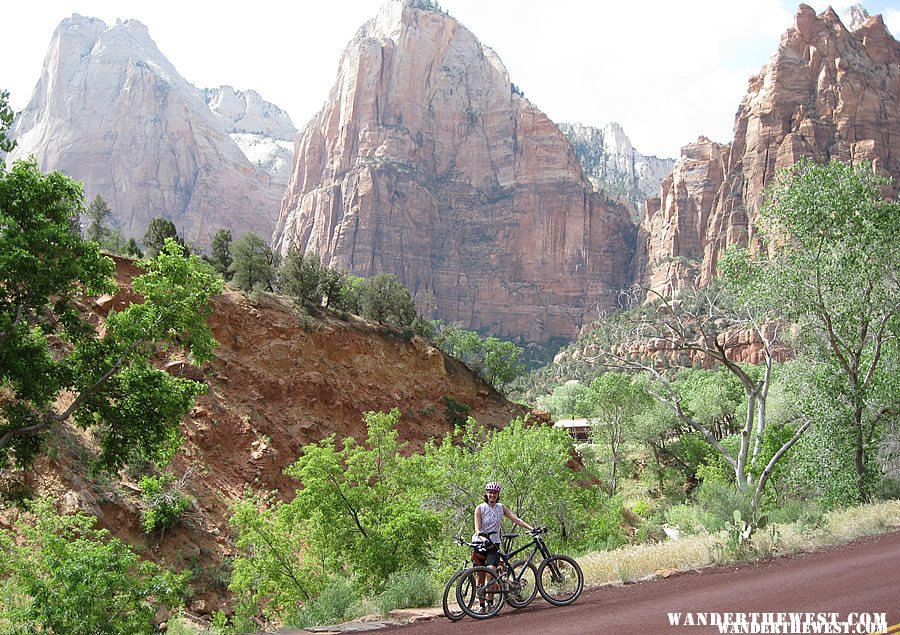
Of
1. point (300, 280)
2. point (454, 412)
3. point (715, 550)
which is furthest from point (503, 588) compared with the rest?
point (454, 412)

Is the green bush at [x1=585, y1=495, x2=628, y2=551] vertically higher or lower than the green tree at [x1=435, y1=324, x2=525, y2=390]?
lower

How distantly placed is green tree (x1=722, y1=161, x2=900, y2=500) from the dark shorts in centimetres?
1255

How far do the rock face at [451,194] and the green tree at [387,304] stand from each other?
9986cm

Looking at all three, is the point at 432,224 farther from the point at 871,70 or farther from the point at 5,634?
the point at 5,634

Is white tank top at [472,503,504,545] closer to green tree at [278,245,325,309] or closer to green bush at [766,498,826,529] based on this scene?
green bush at [766,498,826,529]

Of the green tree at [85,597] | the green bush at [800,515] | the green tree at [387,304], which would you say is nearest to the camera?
the green tree at [85,597]

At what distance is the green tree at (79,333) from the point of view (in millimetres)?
8758

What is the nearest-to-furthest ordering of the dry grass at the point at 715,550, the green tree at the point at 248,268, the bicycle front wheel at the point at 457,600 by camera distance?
the bicycle front wheel at the point at 457,600, the dry grass at the point at 715,550, the green tree at the point at 248,268

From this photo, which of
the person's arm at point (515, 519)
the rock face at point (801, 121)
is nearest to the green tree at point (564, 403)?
the rock face at point (801, 121)

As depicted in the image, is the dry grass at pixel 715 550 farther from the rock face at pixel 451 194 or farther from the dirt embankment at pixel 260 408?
the rock face at pixel 451 194

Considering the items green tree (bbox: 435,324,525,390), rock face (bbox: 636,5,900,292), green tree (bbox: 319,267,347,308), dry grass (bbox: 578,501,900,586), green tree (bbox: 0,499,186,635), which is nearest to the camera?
green tree (bbox: 0,499,186,635)

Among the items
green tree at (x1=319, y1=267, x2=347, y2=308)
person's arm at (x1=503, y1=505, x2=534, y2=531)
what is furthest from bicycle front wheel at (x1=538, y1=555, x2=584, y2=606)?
Result: green tree at (x1=319, y1=267, x2=347, y2=308)

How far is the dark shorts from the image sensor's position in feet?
23.8

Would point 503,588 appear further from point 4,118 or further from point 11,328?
point 4,118
